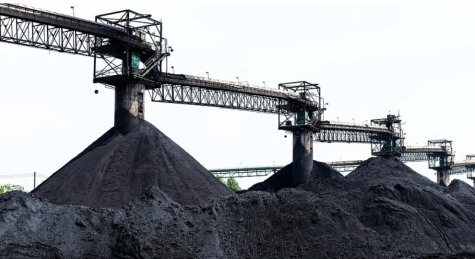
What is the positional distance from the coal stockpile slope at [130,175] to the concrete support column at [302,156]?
17.3 m

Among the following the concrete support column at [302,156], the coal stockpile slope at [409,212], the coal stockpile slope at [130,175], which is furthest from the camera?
the concrete support column at [302,156]

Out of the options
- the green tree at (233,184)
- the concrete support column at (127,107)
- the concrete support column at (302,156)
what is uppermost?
the concrete support column at (127,107)

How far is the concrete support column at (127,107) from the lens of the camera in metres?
40.0

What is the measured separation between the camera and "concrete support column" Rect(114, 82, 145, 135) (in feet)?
131

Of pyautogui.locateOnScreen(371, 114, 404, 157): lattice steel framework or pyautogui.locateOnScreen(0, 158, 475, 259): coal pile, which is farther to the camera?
pyautogui.locateOnScreen(371, 114, 404, 157): lattice steel framework

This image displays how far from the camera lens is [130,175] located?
35781mm

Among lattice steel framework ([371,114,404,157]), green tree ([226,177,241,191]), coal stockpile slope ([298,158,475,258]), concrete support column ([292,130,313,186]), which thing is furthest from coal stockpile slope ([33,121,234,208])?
green tree ([226,177,241,191])

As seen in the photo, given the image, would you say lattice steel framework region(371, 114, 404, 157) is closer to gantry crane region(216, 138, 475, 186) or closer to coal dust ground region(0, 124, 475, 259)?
gantry crane region(216, 138, 475, 186)

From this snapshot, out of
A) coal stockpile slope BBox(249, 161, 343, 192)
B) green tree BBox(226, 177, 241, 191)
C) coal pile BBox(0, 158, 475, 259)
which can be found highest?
coal stockpile slope BBox(249, 161, 343, 192)

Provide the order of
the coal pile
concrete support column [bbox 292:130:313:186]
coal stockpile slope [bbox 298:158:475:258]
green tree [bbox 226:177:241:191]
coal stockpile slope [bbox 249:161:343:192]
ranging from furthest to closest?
green tree [bbox 226:177:241:191] → coal stockpile slope [bbox 249:161:343:192] → concrete support column [bbox 292:130:313:186] → coal stockpile slope [bbox 298:158:475:258] → the coal pile

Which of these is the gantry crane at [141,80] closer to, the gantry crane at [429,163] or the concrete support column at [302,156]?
the concrete support column at [302,156]

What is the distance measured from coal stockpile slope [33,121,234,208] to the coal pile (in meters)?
7.89

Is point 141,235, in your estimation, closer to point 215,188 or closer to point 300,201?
point 300,201

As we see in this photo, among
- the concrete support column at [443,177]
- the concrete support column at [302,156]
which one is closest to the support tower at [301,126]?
the concrete support column at [302,156]
